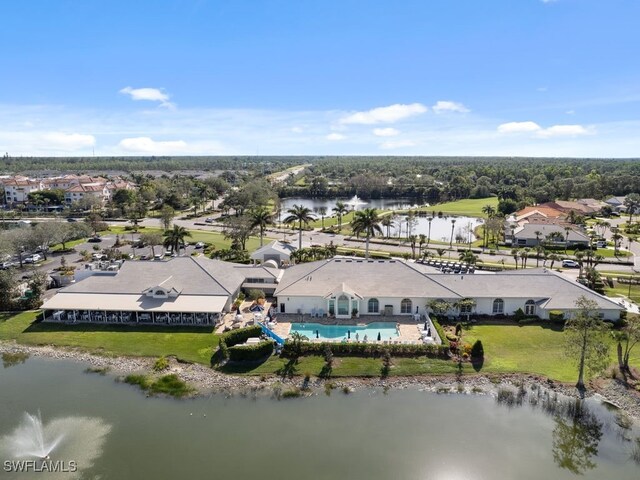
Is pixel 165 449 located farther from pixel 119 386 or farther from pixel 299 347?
pixel 299 347

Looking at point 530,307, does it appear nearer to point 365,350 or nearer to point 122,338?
point 365,350

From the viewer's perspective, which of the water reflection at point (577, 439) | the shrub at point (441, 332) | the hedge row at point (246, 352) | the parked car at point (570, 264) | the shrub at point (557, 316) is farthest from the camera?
the parked car at point (570, 264)

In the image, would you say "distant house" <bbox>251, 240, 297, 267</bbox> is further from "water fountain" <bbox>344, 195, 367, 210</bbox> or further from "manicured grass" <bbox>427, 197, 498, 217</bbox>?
"water fountain" <bbox>344, 195, 367, 210</bbox>

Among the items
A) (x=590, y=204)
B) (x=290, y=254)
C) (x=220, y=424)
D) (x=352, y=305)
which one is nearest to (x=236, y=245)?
(x=290, y=254)

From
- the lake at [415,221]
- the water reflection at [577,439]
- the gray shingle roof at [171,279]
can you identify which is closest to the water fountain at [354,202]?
the lake at [415,221]

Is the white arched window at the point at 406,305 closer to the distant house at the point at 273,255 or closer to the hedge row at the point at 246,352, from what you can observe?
the hedge row at the point at 246,352

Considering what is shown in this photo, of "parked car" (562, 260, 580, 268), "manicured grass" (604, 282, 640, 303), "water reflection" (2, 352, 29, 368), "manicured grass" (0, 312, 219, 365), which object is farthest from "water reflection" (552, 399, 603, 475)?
"water reflection" (2, 352, 29, 368)
